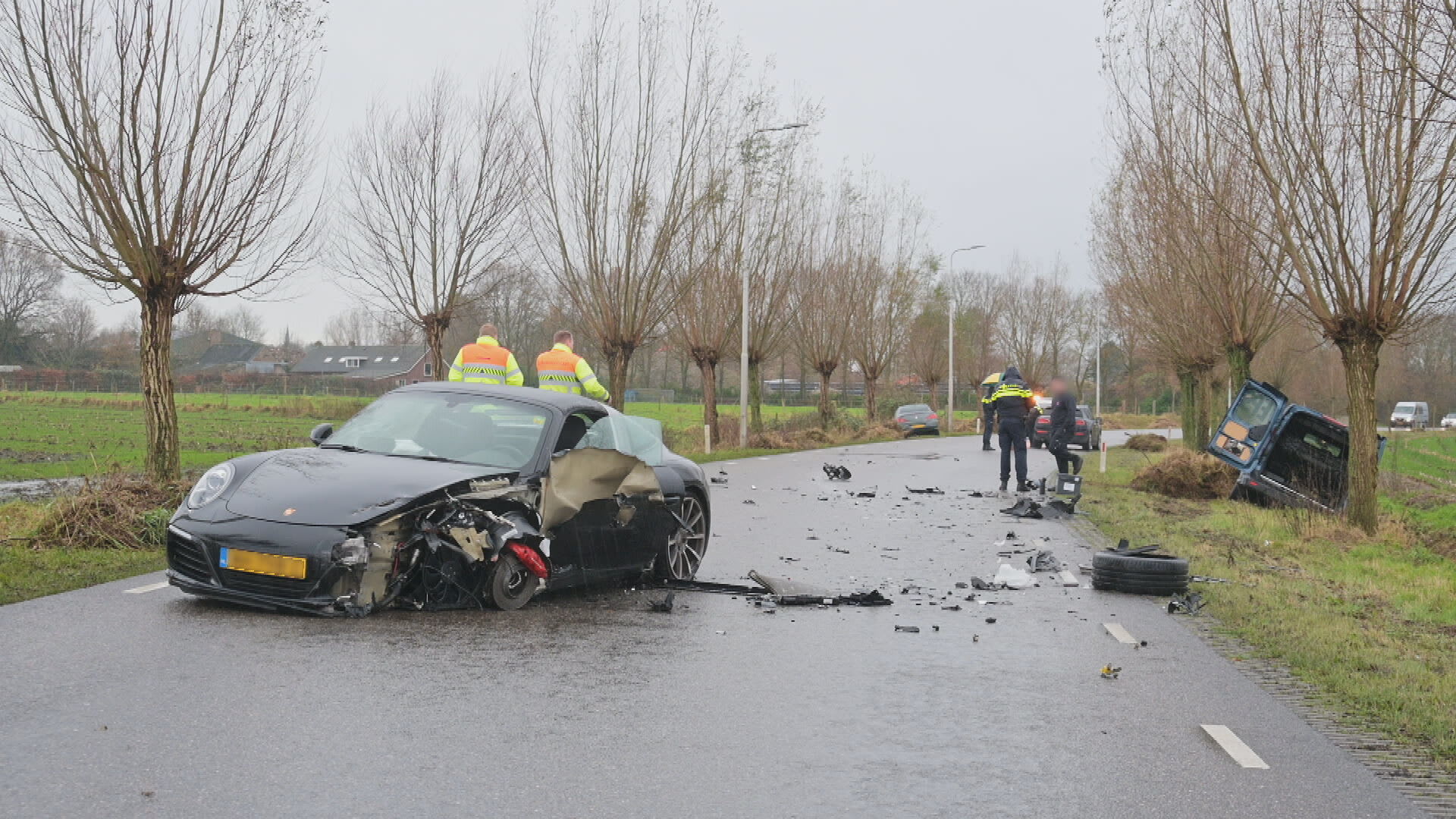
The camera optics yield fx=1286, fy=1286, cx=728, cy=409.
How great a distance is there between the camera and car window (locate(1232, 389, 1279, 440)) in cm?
2031

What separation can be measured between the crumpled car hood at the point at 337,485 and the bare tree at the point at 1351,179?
35.4 feet

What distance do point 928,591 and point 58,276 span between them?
258 feet

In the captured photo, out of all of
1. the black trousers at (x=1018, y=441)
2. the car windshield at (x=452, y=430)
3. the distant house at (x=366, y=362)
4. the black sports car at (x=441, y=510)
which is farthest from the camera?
the distant house at (x=366, y=362)

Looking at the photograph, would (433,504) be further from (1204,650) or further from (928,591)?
(1204,650)

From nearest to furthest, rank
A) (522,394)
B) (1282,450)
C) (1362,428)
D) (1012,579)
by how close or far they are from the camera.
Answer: (522,394) → (1012,579) → (1362,428) → (1282,450)

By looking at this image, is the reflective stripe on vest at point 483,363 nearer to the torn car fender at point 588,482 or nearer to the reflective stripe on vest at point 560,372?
the reflective stripe on vest at point 560,372

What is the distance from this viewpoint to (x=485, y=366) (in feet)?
45.3

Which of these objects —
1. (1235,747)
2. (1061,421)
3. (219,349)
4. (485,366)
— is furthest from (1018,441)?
(219,349)

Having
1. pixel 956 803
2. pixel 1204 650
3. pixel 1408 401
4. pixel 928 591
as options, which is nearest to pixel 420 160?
pixel 928 591

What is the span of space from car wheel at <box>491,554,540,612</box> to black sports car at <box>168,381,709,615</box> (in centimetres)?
1

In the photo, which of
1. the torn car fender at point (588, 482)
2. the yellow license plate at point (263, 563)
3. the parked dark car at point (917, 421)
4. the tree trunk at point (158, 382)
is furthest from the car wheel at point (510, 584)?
the parked dark car at point (917, 421)

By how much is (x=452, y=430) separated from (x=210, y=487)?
1624mm

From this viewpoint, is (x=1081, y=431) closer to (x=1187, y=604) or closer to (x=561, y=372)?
(x=561, y=372)

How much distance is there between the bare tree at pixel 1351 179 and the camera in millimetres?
14258
